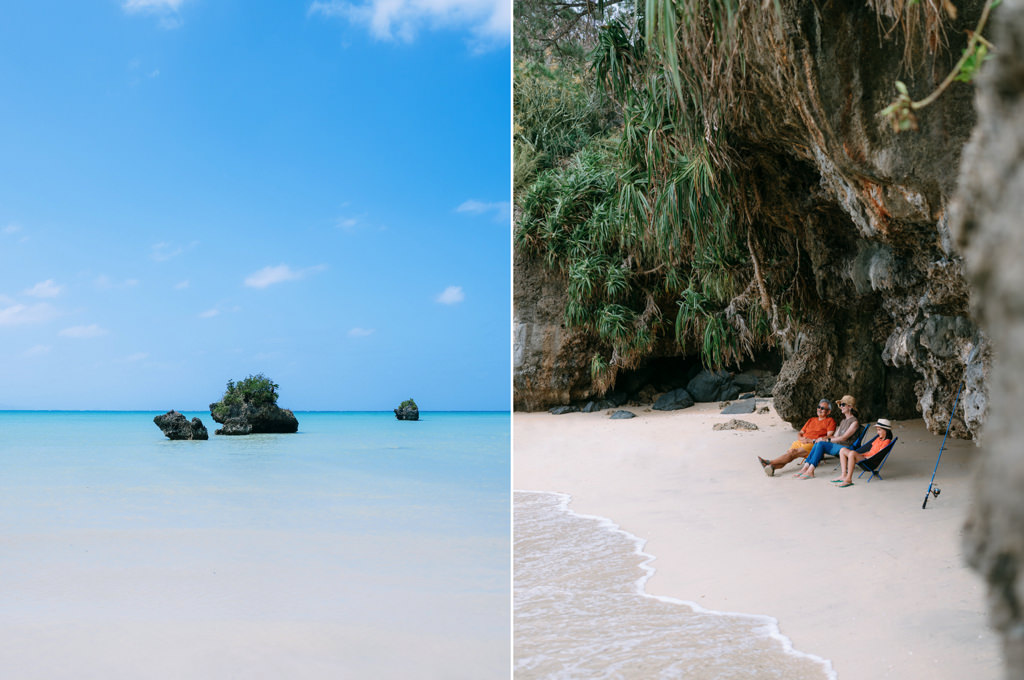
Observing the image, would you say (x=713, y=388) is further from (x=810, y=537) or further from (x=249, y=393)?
(x=249, y=393)

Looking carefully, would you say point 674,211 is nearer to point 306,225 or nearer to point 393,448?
point 393,448

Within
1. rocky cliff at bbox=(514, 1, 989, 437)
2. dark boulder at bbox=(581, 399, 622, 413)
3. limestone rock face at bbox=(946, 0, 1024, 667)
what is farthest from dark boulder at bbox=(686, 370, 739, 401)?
limestone rock face at bbox=(946, 0, 1024, 667)

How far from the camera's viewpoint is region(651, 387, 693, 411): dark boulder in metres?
10.3

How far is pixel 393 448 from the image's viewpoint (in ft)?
59.5

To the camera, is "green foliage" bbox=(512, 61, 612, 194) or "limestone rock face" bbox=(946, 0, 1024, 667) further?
"green foliage" bbox=(512, 61, 612, 194)

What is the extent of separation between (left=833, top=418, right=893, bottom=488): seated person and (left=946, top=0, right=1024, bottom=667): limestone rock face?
17.4 feet

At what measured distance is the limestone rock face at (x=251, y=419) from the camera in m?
15.7

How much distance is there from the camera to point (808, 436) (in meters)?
6.22

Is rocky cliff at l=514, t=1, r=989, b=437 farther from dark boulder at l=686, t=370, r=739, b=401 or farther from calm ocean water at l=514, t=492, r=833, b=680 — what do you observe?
dark boulder at l=686, t=370, r=739, b=401

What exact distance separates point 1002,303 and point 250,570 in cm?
719

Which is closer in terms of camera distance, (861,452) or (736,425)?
(861,452)

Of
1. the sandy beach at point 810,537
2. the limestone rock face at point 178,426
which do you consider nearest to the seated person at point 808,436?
the sandy beach at point 810,537

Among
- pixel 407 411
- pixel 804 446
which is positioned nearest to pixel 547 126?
pixel 804 446

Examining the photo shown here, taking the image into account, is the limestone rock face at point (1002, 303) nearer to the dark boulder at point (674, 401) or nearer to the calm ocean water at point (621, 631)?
the calm ocean water at point (621, 631)
